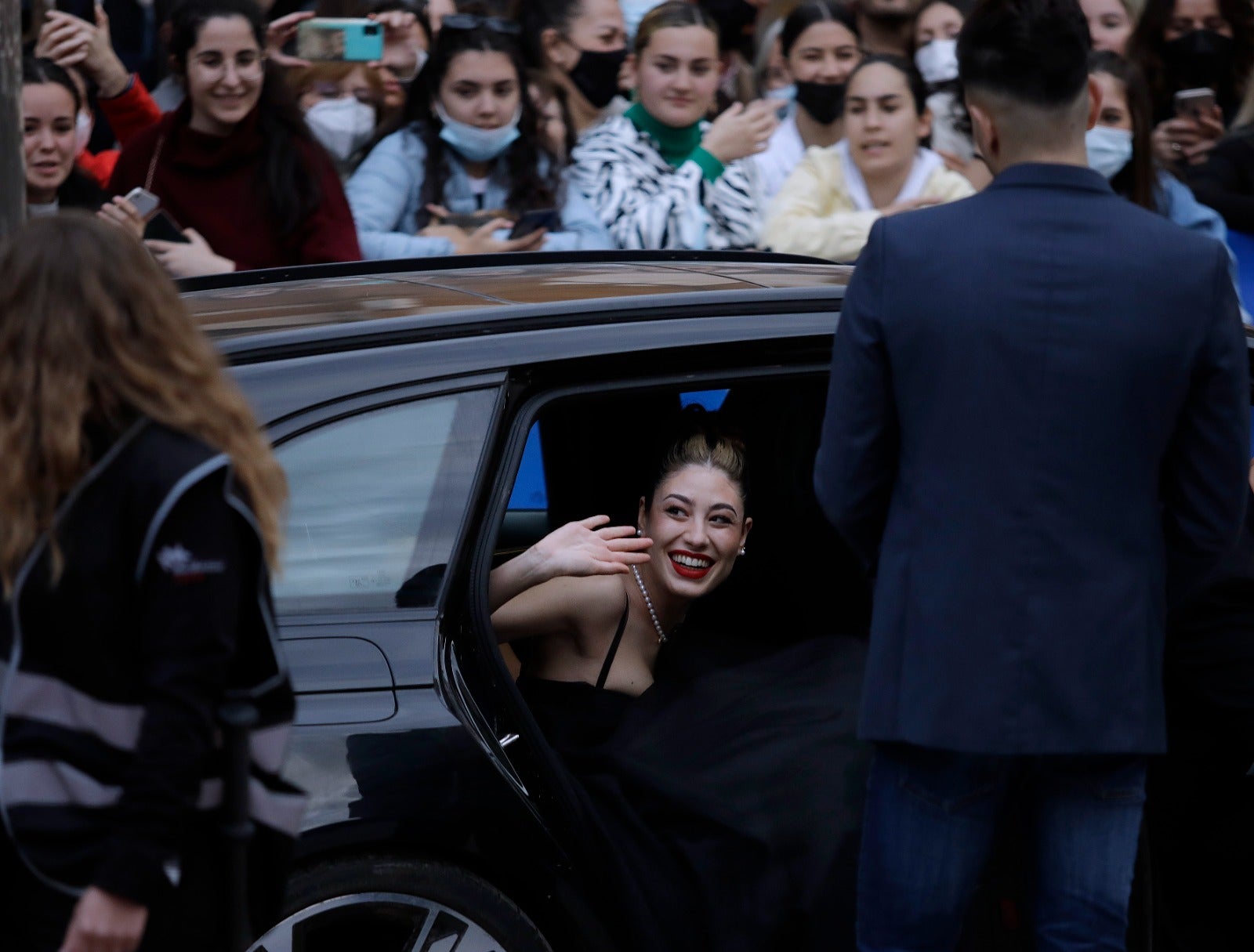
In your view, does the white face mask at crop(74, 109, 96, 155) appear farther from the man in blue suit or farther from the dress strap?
the man in blue suit

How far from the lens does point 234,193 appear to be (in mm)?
5059

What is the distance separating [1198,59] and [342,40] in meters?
3.31

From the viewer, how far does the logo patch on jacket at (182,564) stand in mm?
2047

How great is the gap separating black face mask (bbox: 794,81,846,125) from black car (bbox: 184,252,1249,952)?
10.7 feet

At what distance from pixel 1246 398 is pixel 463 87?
3.30 m

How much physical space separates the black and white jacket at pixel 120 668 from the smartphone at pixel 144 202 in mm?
2889

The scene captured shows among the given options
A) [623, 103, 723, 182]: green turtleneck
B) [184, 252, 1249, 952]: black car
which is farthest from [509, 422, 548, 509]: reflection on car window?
[623, 103, 723, 182]: green turtleneck

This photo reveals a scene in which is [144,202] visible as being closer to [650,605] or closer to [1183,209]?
[650,605]

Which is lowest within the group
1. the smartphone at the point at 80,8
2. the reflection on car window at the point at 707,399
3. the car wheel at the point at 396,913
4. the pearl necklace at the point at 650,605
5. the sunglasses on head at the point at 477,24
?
the car wheel at the point at 396,913

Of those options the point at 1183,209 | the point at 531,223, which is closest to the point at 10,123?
the point at 531,223

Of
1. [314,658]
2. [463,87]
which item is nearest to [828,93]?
[463,87]

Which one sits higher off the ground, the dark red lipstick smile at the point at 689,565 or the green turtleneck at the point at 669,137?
the green turtleneck at the point at 669,137

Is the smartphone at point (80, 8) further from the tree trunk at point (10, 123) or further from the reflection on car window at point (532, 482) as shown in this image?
the reflection on car window at point (532, 482)

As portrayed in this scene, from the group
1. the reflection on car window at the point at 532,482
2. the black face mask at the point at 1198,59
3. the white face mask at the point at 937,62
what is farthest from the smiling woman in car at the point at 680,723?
the black face mask at the point at 1198,59
